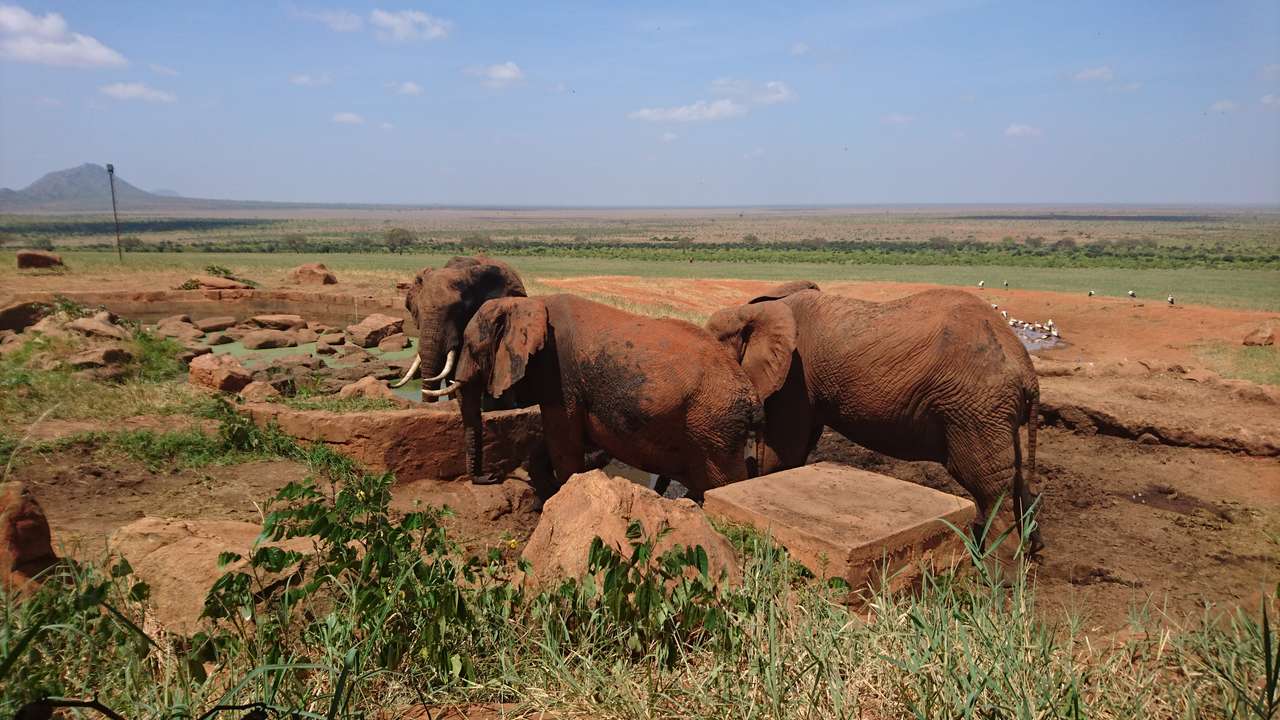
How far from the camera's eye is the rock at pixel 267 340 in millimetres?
14898

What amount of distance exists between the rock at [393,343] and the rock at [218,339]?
2.95 meters

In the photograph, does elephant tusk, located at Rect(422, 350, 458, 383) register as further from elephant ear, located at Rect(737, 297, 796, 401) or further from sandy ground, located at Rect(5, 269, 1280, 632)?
elephant ear, located at Rect(737, 297, 796, 401)

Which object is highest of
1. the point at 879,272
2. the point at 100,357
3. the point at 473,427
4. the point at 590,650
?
the point at 590,650

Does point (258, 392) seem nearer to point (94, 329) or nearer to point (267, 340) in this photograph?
point (94, 329)

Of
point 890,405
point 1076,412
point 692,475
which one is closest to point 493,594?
point 692,475

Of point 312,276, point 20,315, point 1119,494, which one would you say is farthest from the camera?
point 312,276

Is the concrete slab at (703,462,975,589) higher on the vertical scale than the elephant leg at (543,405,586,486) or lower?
higher

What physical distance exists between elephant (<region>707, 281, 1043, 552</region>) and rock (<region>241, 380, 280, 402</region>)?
5012 mm

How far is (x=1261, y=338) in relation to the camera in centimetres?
1686

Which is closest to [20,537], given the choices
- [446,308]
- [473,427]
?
[473,427]

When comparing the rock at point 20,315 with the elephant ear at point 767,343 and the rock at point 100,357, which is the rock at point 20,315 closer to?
the rock at point 100,357

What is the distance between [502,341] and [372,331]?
908 cm

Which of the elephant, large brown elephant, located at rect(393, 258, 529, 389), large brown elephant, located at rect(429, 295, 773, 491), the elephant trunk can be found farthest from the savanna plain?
large brown elephant, located at rect(393, 258, 529, 389)

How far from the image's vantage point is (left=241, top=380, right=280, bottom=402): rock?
9.02 metres
